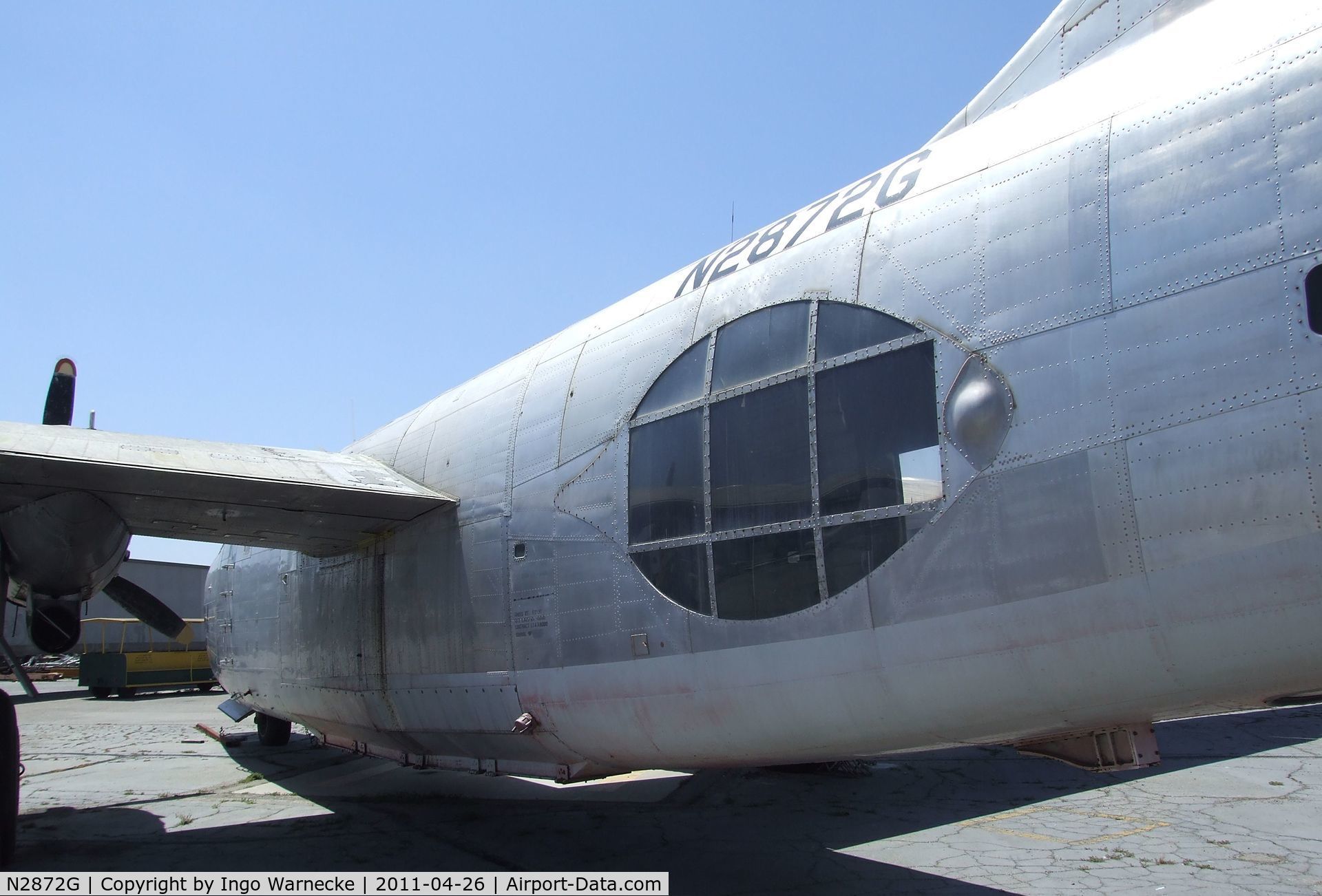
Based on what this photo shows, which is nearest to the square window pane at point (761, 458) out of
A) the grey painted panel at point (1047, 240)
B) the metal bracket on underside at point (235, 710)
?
the grey painted panel at point (1047, 240)

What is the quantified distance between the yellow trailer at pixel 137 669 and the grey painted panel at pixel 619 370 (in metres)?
27.7

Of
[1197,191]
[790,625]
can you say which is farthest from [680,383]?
[1197,191]

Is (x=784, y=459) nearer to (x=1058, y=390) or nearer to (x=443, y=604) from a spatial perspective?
(x=1058, y=390)

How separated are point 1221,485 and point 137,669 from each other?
35608 mm

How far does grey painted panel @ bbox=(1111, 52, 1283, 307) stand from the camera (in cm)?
387

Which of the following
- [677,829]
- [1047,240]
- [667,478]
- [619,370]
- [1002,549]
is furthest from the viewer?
[677,829]

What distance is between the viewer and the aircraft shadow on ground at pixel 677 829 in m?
7.96

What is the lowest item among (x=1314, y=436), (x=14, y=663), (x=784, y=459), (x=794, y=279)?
(x=14, y=663)

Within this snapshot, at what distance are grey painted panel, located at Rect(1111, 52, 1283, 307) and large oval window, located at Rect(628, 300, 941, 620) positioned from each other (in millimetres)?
1123

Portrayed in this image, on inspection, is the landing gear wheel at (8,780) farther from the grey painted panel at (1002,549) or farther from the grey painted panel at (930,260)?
the grey painted panel at (930,260)

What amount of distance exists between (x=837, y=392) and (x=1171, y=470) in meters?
1.84

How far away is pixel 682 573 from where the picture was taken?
606 centimetres

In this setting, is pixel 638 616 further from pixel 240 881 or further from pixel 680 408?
pixel 240 881

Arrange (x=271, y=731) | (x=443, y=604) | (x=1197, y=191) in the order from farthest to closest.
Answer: (x=271, y=731) < (x=443, y=604) < (x=1197, y=191)
